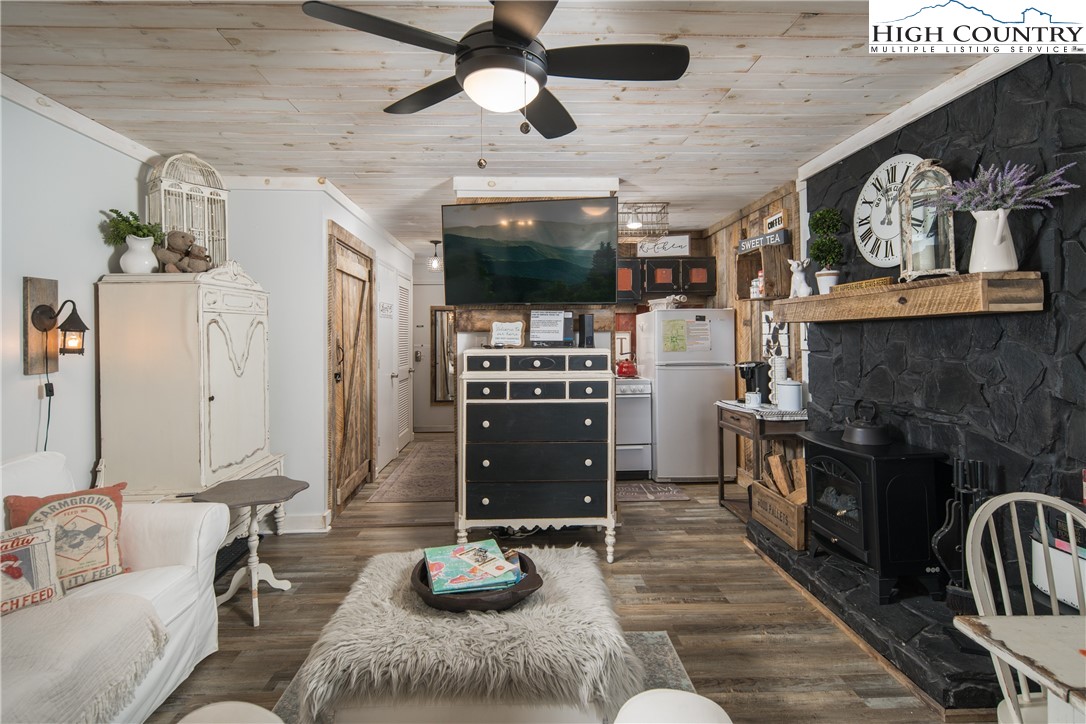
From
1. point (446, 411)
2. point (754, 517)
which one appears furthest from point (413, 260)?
point (754, 517)

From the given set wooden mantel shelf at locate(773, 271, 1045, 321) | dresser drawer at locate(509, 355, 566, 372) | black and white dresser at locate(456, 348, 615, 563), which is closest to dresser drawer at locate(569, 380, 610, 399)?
black and white dresser at locate(456, 348, 615, 563)

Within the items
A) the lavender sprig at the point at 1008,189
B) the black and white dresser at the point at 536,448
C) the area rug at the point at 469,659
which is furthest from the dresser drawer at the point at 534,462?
the lavender sprig at the point at 1008,189

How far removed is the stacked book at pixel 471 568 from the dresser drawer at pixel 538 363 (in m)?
1.43

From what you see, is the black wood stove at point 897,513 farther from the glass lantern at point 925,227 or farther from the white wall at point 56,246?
the white wall at point 56,246

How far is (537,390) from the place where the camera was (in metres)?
3.27

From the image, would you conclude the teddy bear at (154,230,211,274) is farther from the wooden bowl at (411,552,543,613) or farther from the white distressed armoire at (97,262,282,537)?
the wooden bowl at (411,552,543,613)

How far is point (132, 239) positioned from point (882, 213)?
3.93m

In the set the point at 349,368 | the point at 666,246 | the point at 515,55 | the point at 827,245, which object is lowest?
the point at 349,368

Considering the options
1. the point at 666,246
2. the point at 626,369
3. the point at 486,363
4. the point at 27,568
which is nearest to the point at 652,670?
the point at 486,363

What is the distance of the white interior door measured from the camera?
20.2 feet

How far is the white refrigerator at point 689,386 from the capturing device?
15.9ft

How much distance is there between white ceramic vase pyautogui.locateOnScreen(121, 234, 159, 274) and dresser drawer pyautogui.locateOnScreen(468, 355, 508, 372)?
69.4 inches

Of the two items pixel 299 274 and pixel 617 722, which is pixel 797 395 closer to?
pixel 617 722

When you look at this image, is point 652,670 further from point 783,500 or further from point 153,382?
point 153,382
